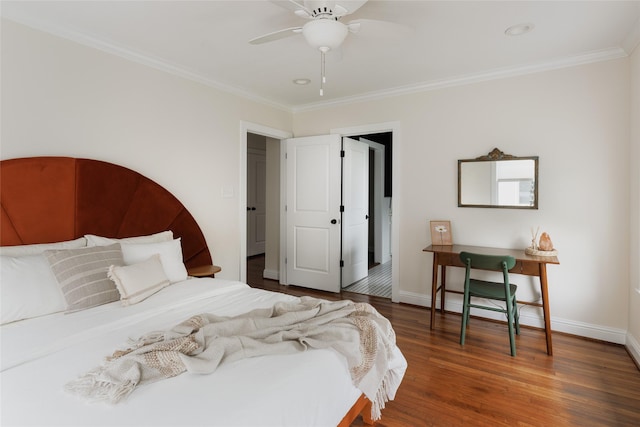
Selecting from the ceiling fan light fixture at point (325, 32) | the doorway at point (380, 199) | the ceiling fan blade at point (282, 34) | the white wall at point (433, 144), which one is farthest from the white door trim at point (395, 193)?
the ceiling fan blade at point (282, 34)

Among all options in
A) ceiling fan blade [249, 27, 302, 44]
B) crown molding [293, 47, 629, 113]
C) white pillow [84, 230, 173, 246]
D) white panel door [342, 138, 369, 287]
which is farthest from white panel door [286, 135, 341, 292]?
ceiling fan blade [249, 27, 302, 44]

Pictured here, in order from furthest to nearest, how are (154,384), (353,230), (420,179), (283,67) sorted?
(353,230) < (420,179) < (283,67) < (154,384)

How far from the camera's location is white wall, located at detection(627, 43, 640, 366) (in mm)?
2652

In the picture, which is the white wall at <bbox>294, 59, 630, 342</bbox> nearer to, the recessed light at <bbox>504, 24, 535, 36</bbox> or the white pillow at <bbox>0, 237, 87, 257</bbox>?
the recessed light at <bbox>504, 24, 535, 36</bbox>

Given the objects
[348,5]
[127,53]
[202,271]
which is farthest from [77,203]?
[348,5]

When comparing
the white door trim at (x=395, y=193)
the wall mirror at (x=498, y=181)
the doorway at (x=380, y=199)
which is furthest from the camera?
the doorway at (x=380, y=199)

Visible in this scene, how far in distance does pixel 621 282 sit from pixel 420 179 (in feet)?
6.57

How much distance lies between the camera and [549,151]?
3.18 metres

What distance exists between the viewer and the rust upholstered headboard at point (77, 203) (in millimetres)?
2232

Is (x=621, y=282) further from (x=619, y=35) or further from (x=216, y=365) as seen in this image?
(x=216, y=365)

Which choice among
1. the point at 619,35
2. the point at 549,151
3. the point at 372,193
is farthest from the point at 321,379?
the point at 372,193

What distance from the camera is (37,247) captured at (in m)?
2.24

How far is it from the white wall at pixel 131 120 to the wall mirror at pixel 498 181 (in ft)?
8.26

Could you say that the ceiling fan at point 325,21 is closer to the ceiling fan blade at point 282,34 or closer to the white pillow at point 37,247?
the ceiling fan blade at point 282,34
